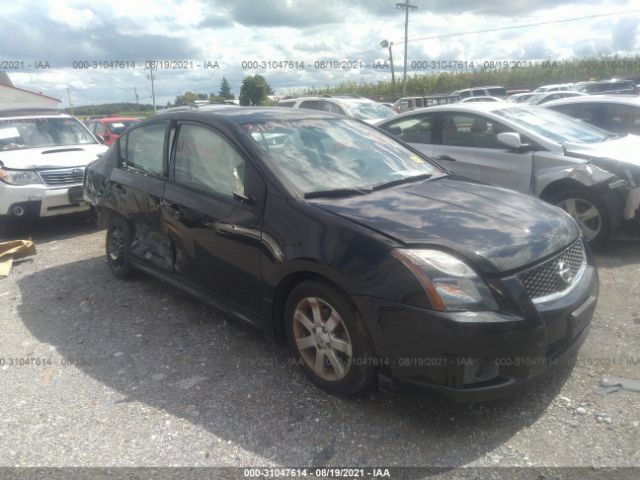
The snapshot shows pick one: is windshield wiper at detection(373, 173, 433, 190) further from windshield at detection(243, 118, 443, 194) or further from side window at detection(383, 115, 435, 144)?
side window at detection(383, 115, 435, 144)

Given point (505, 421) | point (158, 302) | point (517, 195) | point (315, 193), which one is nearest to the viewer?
point (505, 421)

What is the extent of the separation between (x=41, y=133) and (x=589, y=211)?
25.3 ft

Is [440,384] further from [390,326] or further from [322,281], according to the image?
[322,281]

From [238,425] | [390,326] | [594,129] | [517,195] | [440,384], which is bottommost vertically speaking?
[238,425]

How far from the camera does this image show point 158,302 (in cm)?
457

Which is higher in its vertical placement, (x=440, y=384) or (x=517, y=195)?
(x=517, y=195)

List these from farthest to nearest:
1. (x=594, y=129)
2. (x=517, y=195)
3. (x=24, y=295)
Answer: (x=594, y=129), (x=24, y=295), (x=517, y=195)

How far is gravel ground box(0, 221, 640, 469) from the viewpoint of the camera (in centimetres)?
257

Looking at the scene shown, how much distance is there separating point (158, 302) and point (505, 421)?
10.1 feet

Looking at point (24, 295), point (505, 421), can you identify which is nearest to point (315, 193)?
point (505, 421)

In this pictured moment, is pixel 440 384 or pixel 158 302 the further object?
pixel 158 302

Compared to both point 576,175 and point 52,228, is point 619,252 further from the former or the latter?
point 52,228

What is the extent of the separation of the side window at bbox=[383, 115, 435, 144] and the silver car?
0.01 meters

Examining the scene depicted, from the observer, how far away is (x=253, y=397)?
3.07 m
